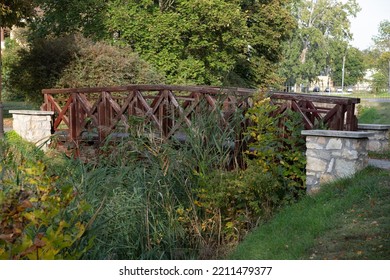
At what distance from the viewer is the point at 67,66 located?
60.4ft

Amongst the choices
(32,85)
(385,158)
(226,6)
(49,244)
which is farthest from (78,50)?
(49,244)

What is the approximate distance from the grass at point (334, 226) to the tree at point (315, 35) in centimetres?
1955

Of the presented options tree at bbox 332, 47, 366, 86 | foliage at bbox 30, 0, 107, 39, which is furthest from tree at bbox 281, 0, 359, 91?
foliage at bbox 30, 0, 107, 39

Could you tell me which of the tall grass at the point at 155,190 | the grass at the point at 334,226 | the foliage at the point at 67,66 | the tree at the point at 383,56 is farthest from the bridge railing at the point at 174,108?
the tree at the point at 383,56

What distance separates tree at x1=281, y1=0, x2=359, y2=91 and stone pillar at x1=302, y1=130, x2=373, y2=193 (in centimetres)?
1895

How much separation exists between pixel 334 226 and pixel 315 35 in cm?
3590

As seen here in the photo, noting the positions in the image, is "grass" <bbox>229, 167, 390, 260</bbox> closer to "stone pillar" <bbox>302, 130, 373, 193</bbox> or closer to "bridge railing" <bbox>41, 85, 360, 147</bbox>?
"stone pillar" <bbox>302, 130, 373, 193</bbox>

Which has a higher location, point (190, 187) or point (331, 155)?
point (331, 155)

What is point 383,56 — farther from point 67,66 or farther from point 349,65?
point 67,66

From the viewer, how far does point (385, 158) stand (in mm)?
9758

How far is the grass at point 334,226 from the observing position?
573 cm

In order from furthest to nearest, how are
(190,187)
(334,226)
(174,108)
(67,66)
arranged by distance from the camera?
(67,66) → (174,108) → (190,187) → (334,226)

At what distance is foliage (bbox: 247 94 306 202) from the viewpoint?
8.19 m

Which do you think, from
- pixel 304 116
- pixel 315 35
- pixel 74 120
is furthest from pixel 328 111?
pixel 315 35
